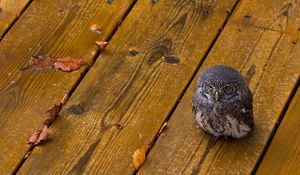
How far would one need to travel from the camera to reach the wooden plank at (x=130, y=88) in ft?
14.6

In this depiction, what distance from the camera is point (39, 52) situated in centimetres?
507

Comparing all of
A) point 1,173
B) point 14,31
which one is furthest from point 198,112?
point 14,31

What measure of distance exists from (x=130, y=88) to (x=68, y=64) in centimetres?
→ 47

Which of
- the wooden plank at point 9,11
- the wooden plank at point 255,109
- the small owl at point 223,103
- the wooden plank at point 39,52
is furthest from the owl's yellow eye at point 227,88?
the wooden plank at point 9,11

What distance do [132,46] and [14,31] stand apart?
847 millimetres

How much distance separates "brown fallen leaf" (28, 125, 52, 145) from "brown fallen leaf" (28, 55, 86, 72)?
20.1 inches

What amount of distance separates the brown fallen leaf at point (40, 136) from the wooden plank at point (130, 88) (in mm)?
47

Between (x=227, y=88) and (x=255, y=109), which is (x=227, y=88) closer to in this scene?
(x=227, y=88)

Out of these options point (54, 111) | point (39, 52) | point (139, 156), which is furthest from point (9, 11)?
point (139, 156)

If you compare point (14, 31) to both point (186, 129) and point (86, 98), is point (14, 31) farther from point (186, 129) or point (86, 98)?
point (186, 129)

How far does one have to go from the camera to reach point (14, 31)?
517 centimetres

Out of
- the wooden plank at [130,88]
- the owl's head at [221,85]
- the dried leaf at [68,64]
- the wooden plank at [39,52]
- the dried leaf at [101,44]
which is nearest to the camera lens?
the owl's head at [221,85]

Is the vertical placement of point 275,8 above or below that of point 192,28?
above

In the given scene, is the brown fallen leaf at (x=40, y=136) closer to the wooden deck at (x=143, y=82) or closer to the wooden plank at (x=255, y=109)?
the wooden deck at (x=143, y=82)
